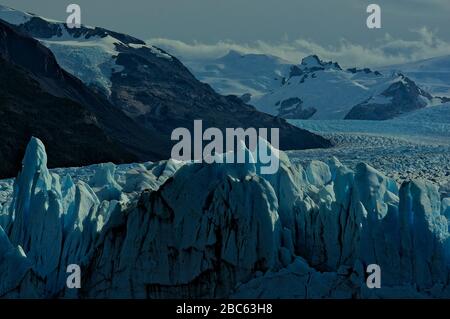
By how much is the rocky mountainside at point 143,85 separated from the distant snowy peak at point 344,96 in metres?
40.1

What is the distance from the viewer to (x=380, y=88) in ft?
575

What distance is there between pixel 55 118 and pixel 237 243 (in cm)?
6066

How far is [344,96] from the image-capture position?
17375cm

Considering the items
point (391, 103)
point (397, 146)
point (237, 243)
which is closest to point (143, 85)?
point (397, 146)

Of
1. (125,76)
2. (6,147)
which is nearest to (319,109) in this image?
(125,76)

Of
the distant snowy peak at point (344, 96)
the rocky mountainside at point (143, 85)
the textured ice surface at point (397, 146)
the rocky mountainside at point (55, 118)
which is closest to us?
the textured ice surface at point (397, 146)

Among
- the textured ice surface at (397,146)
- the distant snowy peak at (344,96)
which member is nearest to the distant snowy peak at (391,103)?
the distant snowy peak at (344,96)

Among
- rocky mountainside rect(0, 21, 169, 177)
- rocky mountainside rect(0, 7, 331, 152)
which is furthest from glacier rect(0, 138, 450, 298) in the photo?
rocky mountainside rect(0, 7, 331, 152)

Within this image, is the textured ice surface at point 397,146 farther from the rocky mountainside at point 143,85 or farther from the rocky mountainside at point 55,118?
the rocky mountainside at point 55,118

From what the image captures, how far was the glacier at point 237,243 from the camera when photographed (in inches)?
1122

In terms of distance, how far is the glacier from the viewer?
28500 mm

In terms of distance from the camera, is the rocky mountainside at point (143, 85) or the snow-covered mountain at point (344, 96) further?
the snow-covered mountain at point (344, 96)

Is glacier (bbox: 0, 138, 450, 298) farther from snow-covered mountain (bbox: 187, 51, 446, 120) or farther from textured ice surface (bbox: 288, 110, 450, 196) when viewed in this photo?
snow-covered mountain (bbox: 187, 51, 446, 120)

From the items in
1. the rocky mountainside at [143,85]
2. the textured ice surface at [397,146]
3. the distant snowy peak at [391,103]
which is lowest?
the textured ice surface at [397,146]
